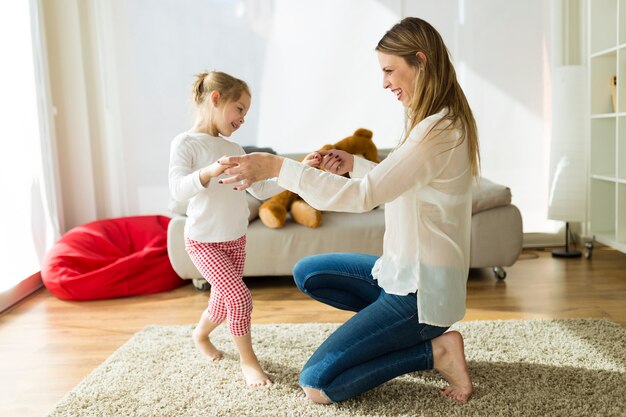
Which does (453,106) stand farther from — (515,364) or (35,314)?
(35,314)

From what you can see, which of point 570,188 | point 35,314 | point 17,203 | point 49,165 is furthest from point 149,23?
point 570,188

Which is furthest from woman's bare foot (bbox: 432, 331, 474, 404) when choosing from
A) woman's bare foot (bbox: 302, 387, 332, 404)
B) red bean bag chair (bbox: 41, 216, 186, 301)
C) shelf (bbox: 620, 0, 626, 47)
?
shelf (bbox: 620, 0, 626, 47)

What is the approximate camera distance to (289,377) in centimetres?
237

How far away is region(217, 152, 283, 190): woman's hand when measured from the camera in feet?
6.40

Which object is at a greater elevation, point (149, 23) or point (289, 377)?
point (149, 23)

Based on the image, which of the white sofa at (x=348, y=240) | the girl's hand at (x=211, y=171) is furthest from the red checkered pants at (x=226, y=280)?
the white sofa at (x=348, y=240)

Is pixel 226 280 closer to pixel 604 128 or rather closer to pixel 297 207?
pixel 297 207

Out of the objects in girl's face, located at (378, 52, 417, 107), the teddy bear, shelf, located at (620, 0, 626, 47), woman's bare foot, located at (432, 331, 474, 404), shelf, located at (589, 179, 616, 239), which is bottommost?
woman's bare foot, located at (432, 331, 474, 404)

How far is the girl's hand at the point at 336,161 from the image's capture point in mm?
2277

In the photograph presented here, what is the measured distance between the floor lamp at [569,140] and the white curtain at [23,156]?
304cm

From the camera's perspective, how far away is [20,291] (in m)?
3.68

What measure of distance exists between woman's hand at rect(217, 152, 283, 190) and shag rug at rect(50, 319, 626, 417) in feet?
2.36

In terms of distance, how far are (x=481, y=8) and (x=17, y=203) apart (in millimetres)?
3042

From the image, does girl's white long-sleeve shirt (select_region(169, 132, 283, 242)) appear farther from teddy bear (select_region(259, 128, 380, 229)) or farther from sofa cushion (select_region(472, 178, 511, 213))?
sofa cushion (select_region(472, 178, 511, 213))
